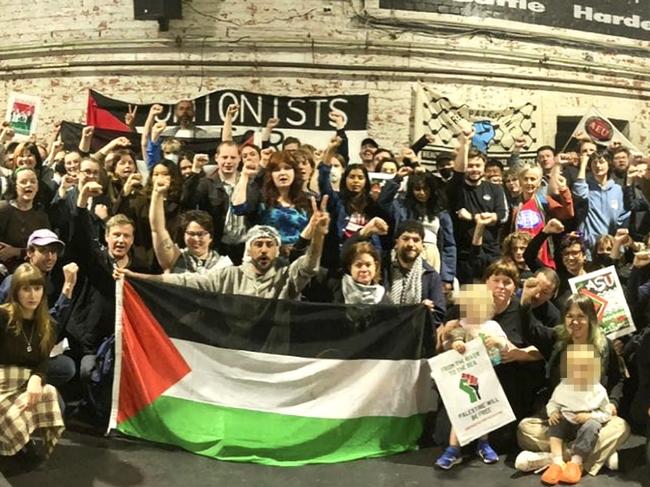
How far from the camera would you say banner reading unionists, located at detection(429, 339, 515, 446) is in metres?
4.22

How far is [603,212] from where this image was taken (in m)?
6.67

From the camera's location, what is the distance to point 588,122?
10062mm

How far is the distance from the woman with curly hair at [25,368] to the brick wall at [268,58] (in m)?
6.09

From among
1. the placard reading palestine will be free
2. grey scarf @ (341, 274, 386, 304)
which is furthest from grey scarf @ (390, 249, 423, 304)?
the placard reading palestine will be free

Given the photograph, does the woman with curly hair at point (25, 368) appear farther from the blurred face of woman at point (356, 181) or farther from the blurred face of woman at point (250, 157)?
the blurred face of woman at point (356, 181)

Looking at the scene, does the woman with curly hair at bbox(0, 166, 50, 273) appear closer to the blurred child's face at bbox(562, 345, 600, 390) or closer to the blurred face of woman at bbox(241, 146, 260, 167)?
the blurred face of woman at bbox(241, 146, 260, 167)

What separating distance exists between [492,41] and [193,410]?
749cm

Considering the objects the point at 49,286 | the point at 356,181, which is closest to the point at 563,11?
the point at 356,181

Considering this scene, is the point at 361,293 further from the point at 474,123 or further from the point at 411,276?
the point at 474,123

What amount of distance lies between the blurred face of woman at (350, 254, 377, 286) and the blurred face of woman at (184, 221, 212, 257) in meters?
1.02

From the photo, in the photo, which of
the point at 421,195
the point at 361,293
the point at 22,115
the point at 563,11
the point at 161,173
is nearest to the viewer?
the point at 361,293

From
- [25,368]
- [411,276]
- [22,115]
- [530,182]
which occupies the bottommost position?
[25,368]

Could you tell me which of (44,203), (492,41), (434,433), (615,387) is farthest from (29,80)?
(615,387)

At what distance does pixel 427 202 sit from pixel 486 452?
209cm
